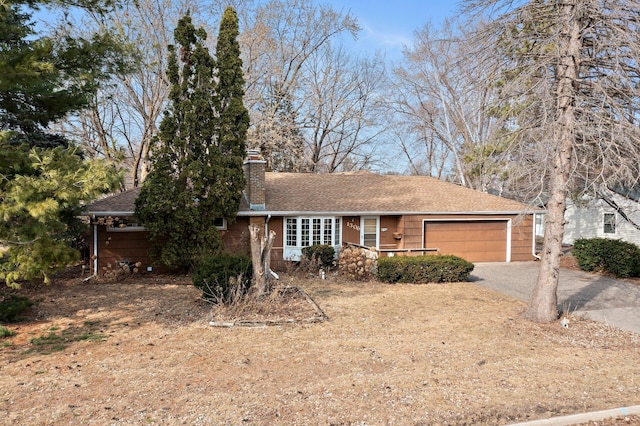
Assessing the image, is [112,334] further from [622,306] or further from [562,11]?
[622,306]

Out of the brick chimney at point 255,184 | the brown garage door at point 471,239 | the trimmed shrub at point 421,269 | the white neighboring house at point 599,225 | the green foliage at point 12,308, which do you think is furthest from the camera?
the white neighboring house at point 599,225

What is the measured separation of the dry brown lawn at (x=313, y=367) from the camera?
181 inches

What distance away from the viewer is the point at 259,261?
9.36 meters

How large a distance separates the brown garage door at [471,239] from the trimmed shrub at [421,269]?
150 inches

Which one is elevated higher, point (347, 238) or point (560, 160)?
point (560, 160)

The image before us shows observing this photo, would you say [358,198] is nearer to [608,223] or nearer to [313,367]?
[313,367]

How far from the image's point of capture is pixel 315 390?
512 centimetres

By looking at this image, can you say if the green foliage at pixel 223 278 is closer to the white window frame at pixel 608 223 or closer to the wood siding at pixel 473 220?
the wood siding at pixel 473 220

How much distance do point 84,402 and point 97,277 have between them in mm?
9323

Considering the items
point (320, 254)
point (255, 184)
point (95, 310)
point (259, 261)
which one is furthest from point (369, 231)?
point (95, 310)

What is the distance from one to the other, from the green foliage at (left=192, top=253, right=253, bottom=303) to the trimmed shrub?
190 inches

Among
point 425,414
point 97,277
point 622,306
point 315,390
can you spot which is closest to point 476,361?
point 425,414

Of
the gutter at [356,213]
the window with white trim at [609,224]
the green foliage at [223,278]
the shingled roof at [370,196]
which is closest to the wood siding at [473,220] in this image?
the gutter at [356,213]

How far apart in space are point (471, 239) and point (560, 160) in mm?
9738
